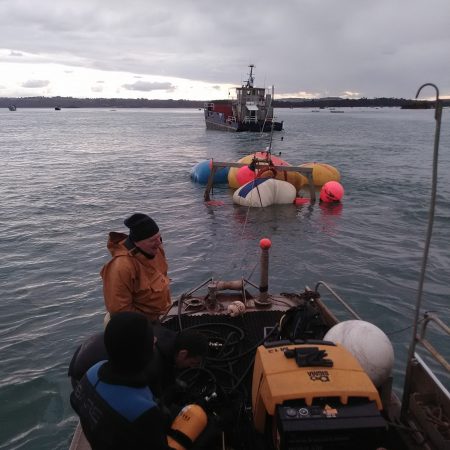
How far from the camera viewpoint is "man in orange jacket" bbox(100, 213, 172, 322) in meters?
4.12

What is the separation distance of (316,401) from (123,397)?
4.62 ft

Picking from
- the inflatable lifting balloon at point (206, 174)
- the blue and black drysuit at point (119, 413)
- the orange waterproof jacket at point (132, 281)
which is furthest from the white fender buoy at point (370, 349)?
the inflatable lifting balloon at point (206, 174)

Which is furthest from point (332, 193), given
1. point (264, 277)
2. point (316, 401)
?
point (316, 401)

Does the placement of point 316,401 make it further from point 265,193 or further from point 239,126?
point 239,126

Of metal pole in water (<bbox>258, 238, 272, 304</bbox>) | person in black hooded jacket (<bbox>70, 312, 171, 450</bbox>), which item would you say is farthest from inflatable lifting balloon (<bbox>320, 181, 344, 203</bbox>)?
person in black hooded jacket (<bbox>70, 312, 171, 450</bbox>)

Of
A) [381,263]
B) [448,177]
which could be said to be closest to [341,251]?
[381,263]

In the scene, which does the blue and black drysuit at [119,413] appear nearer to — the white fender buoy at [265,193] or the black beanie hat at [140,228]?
the black beanie hat at [140,228]

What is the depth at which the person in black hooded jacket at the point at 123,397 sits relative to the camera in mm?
2350

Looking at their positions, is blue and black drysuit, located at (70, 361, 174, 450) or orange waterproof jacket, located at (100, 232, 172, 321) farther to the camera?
orange waterproof jacket, located at (100, 232, 172, 321)

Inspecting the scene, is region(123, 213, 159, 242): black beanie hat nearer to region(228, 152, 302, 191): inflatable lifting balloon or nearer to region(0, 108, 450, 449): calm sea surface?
region(0, 108, 450, 449): calm sea surface

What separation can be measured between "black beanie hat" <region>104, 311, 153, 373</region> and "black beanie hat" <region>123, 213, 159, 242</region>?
5.62ft

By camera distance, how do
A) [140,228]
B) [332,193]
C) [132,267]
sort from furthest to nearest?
[332,193] → [132,267] → [140,228]

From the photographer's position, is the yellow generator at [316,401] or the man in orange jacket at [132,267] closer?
the yellow generator at [316,401]

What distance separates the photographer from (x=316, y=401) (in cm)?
302
